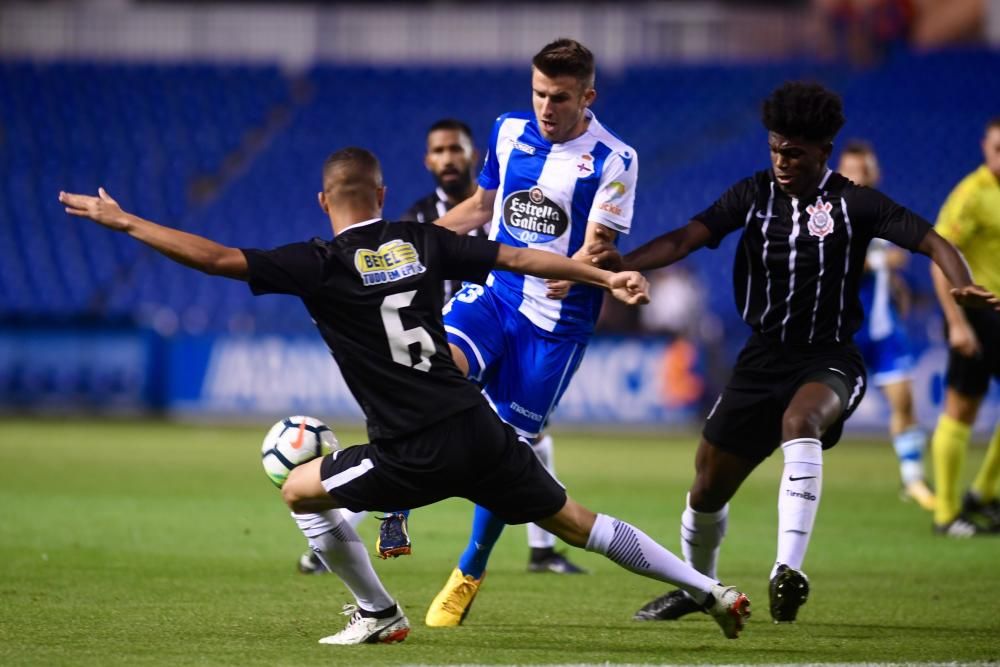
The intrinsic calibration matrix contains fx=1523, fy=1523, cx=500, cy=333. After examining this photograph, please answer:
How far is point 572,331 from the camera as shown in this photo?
23.1 ft

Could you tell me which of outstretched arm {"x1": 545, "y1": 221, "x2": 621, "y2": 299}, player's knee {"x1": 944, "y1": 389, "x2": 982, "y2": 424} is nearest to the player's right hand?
outstretched arm {"x1": 545, "y1": 221, "x2": 621, "y2": 299}

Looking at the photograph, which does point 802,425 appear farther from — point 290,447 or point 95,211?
point 95,211

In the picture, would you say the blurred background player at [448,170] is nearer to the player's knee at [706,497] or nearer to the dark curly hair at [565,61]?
the dark curly hair at [565,61]

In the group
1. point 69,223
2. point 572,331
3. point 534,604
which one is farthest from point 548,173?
point 69,223

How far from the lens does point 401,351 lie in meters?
5.73

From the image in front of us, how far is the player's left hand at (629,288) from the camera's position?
566 centimetres

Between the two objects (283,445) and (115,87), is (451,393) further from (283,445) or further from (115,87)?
(115,87)

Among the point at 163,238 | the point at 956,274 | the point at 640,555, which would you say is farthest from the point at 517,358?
the point at 163,238

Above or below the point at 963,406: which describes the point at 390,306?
above

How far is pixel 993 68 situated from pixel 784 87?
2091cm

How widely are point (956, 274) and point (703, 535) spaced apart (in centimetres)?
169

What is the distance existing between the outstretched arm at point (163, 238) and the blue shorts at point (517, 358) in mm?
1616

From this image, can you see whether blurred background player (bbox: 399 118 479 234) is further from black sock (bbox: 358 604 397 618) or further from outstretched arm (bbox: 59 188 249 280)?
outstretched arm (bbox: 59 188 249 280)

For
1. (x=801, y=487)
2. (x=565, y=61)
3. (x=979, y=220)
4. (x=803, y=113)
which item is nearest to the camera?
(x=801, y=487)
